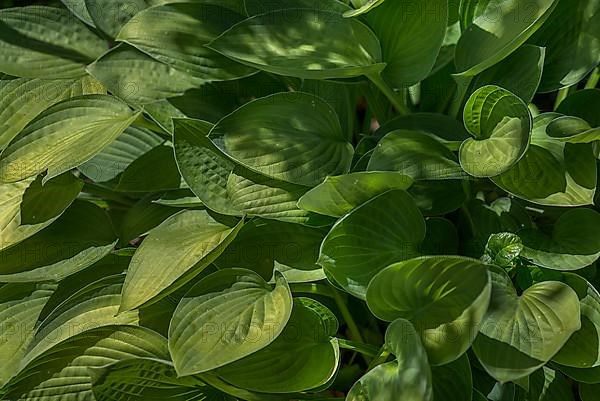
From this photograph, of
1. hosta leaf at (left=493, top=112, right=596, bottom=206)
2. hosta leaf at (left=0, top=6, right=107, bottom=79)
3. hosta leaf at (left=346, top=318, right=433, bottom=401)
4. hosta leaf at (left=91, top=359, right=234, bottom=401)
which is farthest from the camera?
hosta leaf at (left=0, top=6, right=107, bottom=79)

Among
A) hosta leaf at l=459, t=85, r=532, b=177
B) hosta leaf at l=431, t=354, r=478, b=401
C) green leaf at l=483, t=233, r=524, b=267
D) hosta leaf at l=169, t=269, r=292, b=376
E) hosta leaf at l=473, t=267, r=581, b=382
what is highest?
hosta leaf at l=459, t=85, r=532, b=177

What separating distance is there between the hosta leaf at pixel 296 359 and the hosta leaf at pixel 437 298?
9cm

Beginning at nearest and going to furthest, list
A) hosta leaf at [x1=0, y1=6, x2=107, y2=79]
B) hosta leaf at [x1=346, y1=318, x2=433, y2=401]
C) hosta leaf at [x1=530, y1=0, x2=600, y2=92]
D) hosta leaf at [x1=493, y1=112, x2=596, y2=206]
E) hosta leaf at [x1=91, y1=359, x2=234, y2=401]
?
hosta leaf at [x1=346, y1=318, x2=433, y2=401] < hosta leaf at [x1=91, y1=359, x2=234, y2=401] < hosta leaf at [x1=493, y1=112, x2=596, y2=206] < hosta leaf at [x1=530, y1=0, x2=600, y2=92] < hosta leaf at [x1=0, y1=6, x2=107, y2=79]

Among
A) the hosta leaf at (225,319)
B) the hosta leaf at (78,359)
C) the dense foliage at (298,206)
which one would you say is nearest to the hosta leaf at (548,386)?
the dense foliage at (298,206)

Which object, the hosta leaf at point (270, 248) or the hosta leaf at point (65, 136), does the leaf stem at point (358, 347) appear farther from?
the hosta leaf at point (65, 136)

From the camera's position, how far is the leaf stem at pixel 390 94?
1.07 m

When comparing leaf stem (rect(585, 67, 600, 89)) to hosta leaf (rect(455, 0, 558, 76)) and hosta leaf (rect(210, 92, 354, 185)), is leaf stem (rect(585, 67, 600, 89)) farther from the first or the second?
hosta leaf (rect(210, 92, 354, 185))

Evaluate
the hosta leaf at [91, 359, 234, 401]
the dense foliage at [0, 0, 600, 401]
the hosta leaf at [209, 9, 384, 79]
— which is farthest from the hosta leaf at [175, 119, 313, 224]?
the hosta leaf at [91, 359, 234, 401]

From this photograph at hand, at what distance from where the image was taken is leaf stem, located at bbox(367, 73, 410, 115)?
1065 millimetres

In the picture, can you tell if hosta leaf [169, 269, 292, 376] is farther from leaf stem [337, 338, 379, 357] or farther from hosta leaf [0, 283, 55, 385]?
hosta leaf [0, 283, 55, 385]

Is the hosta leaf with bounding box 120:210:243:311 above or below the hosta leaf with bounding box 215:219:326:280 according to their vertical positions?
above

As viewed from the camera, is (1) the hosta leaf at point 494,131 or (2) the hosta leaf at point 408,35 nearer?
(1) the hosta leaf at point 494,131

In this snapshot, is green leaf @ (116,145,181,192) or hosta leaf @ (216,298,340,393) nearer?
hosta leaf @ (216,298,340,393)

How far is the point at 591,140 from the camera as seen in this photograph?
3.15ft
